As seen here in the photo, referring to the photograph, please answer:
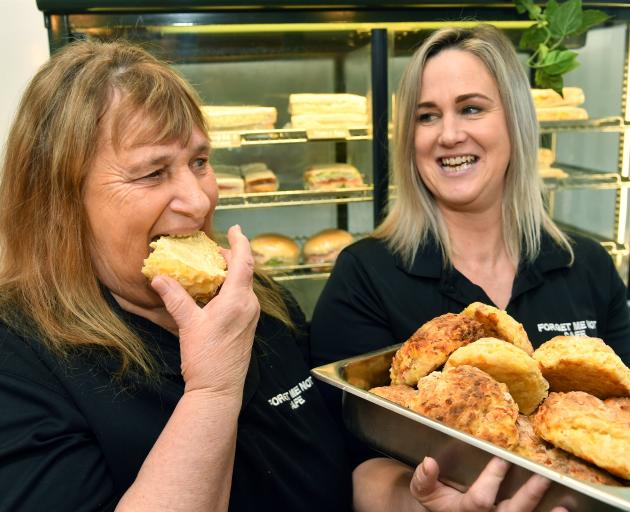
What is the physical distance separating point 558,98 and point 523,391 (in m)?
2.12

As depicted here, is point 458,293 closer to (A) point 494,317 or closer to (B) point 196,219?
(A) point 494,317

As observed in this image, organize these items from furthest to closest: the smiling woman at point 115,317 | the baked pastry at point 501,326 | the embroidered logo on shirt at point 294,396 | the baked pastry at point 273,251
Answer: the baked pastry at point 273,251, the embroidered logo on shirt at point 294,396, the baked pastry at point 501,326, the smiling woman at point 115,317

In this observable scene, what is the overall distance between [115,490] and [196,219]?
495mm

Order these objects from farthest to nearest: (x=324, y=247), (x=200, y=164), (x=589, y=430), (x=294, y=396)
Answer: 1. (x=324, y=247)
2. (x=294, y=396)
3. (x=200, y=164)
4. (x=589, y=430)

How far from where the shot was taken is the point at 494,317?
1.10 m

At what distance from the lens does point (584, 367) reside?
96cm

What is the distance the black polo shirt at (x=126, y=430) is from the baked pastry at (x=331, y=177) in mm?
1378

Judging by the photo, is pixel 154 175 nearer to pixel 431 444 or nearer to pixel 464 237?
pixel 431 444

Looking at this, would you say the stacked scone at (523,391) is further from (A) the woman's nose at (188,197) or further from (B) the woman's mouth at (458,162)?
(B) the woman's mouth at (458,162)

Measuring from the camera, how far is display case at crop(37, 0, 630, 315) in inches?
89.8

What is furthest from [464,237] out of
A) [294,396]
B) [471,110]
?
[294,396]

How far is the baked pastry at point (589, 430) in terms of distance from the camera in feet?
2.60

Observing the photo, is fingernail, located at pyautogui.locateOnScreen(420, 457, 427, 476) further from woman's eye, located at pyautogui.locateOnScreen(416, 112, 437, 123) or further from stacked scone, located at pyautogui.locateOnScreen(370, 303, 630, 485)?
woman's eye, located at pyautogui.locateOnScreen(416, 112, 437, 123)

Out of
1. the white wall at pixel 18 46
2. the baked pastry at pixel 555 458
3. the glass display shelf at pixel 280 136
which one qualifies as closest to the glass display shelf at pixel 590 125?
the glass display shelf at pixel 280 136
